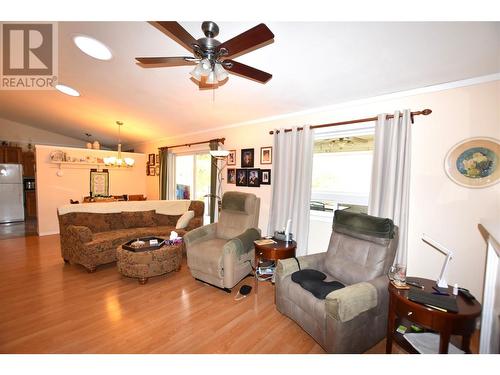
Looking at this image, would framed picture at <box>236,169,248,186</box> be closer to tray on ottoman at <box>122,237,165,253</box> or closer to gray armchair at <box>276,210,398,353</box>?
tray on ottoman at <box>122,237,165,253</box>

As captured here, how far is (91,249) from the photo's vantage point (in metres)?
2.93

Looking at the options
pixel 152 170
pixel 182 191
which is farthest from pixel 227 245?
pixel 152 170

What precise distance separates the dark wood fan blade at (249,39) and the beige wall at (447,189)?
182 centimetres

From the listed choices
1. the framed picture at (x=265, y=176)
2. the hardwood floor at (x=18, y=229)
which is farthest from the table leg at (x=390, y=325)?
the hardwood floor at (x=18, y=229)

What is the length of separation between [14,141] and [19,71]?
5500mm

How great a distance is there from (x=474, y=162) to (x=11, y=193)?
31.5ft

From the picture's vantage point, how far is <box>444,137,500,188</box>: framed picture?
181 cm

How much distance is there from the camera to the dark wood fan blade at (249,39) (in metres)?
1.15

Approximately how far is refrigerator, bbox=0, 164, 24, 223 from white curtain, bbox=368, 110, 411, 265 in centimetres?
878

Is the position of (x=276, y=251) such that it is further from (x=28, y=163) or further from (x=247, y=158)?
(x=28, y=163)

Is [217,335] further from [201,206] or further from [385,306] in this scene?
[201,206]
